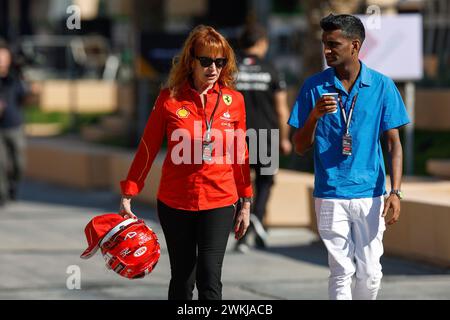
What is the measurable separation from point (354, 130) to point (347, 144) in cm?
8

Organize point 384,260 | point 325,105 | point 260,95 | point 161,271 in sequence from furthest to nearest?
point 260,95, point 384,260, point 161,271, point 325,105

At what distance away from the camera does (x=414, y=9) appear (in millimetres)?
19594

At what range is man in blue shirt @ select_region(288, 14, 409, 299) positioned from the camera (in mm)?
6875

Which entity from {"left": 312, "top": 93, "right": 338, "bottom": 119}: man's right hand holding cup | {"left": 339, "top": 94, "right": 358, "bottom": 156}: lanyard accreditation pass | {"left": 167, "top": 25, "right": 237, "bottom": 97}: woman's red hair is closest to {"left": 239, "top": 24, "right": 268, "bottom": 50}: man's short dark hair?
{"left": 167, "top": 25, "right": 237, "bottom": 97}: woman's red hair

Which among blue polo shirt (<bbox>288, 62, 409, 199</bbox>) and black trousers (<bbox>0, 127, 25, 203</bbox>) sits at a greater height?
blue polo shirt (<bbox>288, 62, 409, 199</bbox>)

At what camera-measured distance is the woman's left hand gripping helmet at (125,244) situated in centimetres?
689

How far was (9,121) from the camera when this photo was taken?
15930mm

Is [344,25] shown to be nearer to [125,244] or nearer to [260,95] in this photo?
[125,244]

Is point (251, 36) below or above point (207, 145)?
above

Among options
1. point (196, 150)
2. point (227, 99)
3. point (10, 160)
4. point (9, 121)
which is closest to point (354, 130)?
point (227, 99)

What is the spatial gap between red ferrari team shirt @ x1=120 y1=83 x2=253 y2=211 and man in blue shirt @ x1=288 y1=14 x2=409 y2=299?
344mm

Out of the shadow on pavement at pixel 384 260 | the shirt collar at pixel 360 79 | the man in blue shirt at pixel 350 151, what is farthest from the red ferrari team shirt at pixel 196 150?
the shadow on pavement at pixel 384 260

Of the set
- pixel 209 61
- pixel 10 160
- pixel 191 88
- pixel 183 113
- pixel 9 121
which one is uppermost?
pixel 209 61

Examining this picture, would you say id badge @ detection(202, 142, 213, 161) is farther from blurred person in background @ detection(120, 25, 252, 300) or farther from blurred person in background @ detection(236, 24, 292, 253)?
blurred person in background @ detection(236, 24, 292, 253)
